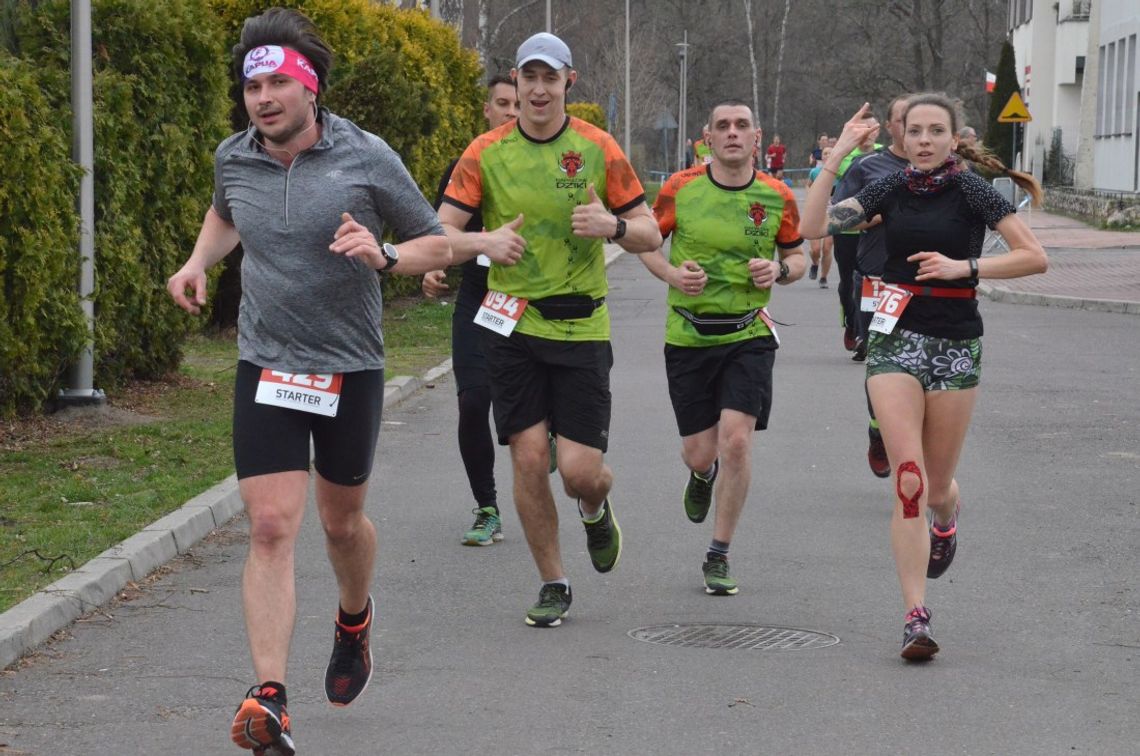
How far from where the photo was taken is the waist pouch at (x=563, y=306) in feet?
22.3

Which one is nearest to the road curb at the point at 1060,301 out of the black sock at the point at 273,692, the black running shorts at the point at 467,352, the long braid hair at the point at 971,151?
the black running shorts at the point at 467,352

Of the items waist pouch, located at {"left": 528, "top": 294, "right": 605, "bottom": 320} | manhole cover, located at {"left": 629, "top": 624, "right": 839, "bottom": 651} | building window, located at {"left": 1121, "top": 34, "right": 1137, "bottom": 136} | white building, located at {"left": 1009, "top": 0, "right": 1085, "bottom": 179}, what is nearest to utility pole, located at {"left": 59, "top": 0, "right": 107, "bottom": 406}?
waist pouch, located at {"left": 528, "top": 294, "right": 605, "bottom": 320}

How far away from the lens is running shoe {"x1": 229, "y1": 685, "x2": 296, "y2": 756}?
15.8 feet

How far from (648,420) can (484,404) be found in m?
4.61

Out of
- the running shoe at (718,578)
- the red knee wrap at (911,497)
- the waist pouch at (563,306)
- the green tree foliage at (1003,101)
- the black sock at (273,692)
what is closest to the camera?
the black sock at (273,692)

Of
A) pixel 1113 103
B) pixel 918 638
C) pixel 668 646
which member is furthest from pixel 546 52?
pixel 1113 103

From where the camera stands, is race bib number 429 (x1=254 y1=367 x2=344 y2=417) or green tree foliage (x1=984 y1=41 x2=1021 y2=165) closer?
race bib number 429 (x1=254 y1=367 x2=344 y2=417)

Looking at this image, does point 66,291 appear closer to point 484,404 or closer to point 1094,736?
point 484,404

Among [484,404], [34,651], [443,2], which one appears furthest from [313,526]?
[443,2]

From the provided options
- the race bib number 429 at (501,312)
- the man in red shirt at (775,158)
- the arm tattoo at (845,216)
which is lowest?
the race bib number 429 at (501,312)

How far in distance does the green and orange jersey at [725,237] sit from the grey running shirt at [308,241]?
8.13ft

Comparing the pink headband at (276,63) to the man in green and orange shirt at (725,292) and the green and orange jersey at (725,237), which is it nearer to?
the man in green and orange shirt at (725,292)

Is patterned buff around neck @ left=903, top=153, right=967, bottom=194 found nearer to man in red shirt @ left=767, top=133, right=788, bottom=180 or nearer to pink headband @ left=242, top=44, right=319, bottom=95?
pink headband @ left=242, top=44, right=319, bottom=95

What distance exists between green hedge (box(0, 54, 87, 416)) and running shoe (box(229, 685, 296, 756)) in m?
6.25
